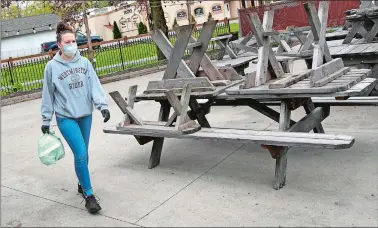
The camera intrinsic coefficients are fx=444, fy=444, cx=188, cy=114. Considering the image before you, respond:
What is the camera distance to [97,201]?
13.8 ft

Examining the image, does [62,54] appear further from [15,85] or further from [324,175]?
[15,85]

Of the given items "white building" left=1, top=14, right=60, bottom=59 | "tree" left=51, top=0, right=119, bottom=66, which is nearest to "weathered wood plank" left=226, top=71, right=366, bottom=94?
"tree" left=51, top=0, right=119, bottom=66

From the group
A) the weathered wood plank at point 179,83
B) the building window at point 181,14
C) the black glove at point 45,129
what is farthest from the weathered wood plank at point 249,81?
the building window at point 181,14

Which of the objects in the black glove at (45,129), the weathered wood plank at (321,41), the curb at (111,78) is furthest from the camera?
the curb at (111,78)

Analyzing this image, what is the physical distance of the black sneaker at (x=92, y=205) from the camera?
395 centimetres

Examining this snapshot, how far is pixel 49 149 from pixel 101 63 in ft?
40.0

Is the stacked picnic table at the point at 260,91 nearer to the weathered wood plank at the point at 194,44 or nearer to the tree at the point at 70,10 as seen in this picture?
the weathered wood plank at the point at 194,44

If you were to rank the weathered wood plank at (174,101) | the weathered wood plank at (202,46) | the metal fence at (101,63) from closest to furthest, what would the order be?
1. the weathered wood plank at (174,101)
2. the weathered wood plank at (202,46)
3. the metal fence at (101,63)

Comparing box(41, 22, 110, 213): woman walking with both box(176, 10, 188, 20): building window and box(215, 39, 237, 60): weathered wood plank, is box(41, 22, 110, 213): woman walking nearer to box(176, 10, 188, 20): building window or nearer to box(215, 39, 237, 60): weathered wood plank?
box(215, 39, 237, 60): weathered wood plank

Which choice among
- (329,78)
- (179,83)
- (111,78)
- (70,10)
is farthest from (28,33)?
(329,78)

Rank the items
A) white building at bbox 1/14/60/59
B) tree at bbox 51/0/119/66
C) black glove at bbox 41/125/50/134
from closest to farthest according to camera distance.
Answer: black glove at bbox 41/125/50/134 → tree at bbox 51/0/119/66 → white building at bbox 1/14/60/59

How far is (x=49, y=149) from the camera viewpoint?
4.05 meters

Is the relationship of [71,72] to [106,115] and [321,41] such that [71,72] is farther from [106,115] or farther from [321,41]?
[321,41]

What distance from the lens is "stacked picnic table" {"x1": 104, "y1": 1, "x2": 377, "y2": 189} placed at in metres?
3.93
